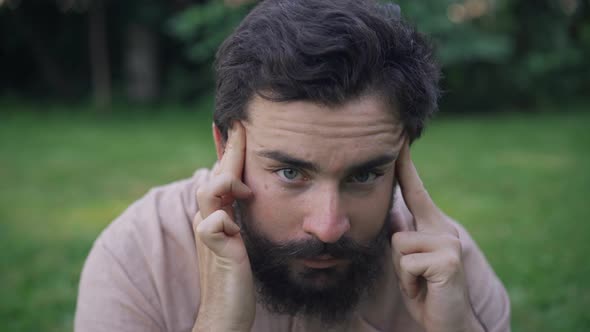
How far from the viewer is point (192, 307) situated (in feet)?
9.10

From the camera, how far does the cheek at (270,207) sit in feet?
8.17

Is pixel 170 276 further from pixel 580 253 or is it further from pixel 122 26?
pixel 122 26

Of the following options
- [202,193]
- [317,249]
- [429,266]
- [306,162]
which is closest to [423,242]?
[429,266]

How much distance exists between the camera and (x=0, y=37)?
65.5 ft

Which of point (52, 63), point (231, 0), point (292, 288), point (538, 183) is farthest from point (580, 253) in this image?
point (52, 63)

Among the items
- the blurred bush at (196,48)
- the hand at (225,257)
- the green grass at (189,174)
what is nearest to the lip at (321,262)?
the hand at (225,257)

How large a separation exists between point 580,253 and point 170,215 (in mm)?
4621

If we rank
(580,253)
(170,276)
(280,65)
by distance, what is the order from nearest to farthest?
(280,65) → (170,276) → (580,253)

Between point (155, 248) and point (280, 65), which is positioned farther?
point (155, 248)

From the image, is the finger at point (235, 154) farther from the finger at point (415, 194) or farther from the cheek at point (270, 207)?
the finger at point (415, 194)

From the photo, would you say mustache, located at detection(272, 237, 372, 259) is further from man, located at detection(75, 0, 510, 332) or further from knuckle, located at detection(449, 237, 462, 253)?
knuckle, located at detection(449, 237, 462, 253)

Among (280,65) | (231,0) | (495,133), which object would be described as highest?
(280,65)

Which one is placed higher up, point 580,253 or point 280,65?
point 280,65

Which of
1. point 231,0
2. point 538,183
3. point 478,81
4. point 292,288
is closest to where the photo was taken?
point 292,288
